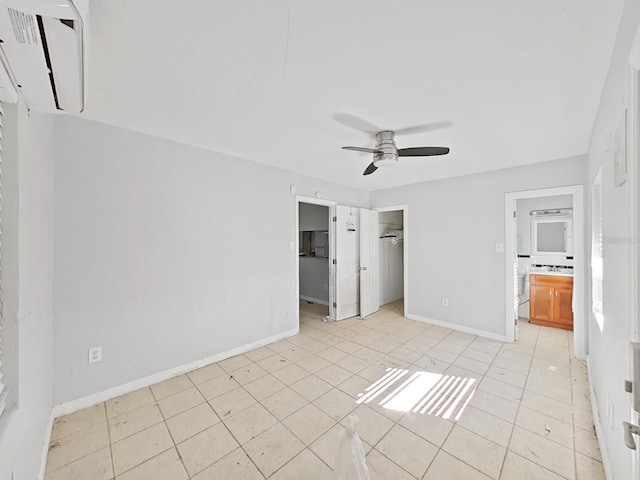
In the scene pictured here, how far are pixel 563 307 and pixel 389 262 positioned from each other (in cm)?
283

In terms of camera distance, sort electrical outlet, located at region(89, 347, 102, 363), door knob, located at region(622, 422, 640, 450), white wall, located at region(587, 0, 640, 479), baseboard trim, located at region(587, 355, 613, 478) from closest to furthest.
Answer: door knob, located at region(622, 422, 640, 450) → white wall, located at region(587, 0, 640, 479) → baseboard trim, located at region(587, 355, 613, 478) → electrical outlet, located at region(89, 347, 102, 363)

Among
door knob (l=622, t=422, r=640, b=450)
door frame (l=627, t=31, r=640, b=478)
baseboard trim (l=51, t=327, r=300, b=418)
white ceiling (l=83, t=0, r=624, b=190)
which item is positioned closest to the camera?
door knob (l=622, t=422, r=640, b=450)

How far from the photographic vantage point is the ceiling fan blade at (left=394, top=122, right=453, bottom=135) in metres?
2.21

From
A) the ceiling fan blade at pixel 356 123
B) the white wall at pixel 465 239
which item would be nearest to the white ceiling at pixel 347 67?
the ceiling fan blade at pixel 356 123

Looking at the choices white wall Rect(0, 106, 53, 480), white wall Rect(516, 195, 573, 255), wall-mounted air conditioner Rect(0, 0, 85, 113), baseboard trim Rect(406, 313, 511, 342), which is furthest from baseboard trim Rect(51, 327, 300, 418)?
white wall Rect(516, 195, 573, 255)

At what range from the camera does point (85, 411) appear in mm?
2055

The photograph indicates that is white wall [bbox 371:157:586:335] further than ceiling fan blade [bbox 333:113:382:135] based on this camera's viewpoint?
Yes

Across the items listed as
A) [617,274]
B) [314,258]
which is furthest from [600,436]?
[314,258]

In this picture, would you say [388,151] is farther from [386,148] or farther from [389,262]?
[389,262]

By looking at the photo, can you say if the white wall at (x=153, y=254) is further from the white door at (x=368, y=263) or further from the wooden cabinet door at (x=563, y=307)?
the wooden cabinet door at (x=563, y=307)

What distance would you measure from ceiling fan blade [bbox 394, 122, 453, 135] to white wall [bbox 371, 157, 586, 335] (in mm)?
1906

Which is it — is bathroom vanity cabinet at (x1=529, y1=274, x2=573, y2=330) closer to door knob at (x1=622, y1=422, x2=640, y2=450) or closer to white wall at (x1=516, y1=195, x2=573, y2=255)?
white wall at (x1=516, y1=195, x2=573, y2=255)

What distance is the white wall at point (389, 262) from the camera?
212 inches

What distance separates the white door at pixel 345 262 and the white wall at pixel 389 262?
2.86ft
